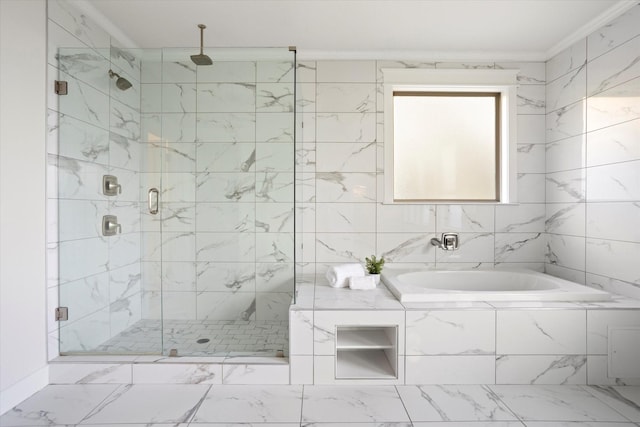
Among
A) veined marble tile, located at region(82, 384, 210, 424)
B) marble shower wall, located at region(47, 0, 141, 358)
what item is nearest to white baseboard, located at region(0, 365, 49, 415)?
marble shower wall, located at region(47, 0, 141, 358)

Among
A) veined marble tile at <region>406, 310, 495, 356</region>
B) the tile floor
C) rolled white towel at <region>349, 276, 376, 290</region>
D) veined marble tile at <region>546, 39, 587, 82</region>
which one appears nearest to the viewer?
the tile floor

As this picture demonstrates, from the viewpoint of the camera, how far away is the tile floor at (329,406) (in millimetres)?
1720

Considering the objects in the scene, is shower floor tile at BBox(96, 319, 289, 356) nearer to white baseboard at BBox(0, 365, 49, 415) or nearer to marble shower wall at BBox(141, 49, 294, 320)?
marble shower wall at BBox(141, 49, 294, 320)

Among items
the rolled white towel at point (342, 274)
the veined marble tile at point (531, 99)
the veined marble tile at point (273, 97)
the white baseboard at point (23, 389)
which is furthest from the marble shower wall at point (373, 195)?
the white baseboard at point (23, 389)

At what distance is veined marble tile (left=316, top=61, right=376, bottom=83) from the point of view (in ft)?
9.74

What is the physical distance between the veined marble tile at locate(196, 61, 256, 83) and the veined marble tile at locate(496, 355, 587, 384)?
2.21 m

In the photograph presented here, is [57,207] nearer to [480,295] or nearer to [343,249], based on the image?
[343,249]

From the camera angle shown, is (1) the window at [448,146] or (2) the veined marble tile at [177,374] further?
(1) the window at [448,146]

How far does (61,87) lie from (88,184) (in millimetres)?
595

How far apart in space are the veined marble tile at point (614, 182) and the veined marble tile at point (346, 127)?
1.60 m

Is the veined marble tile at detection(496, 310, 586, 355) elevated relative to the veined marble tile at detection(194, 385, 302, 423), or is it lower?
elevated

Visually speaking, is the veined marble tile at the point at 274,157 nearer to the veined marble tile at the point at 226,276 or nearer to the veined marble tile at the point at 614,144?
the veined marble tile at the point at 226,276

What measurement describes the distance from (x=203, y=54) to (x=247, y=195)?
34.4 inches

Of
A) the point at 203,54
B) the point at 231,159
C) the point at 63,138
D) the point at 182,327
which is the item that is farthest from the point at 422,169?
the point at 63,138
